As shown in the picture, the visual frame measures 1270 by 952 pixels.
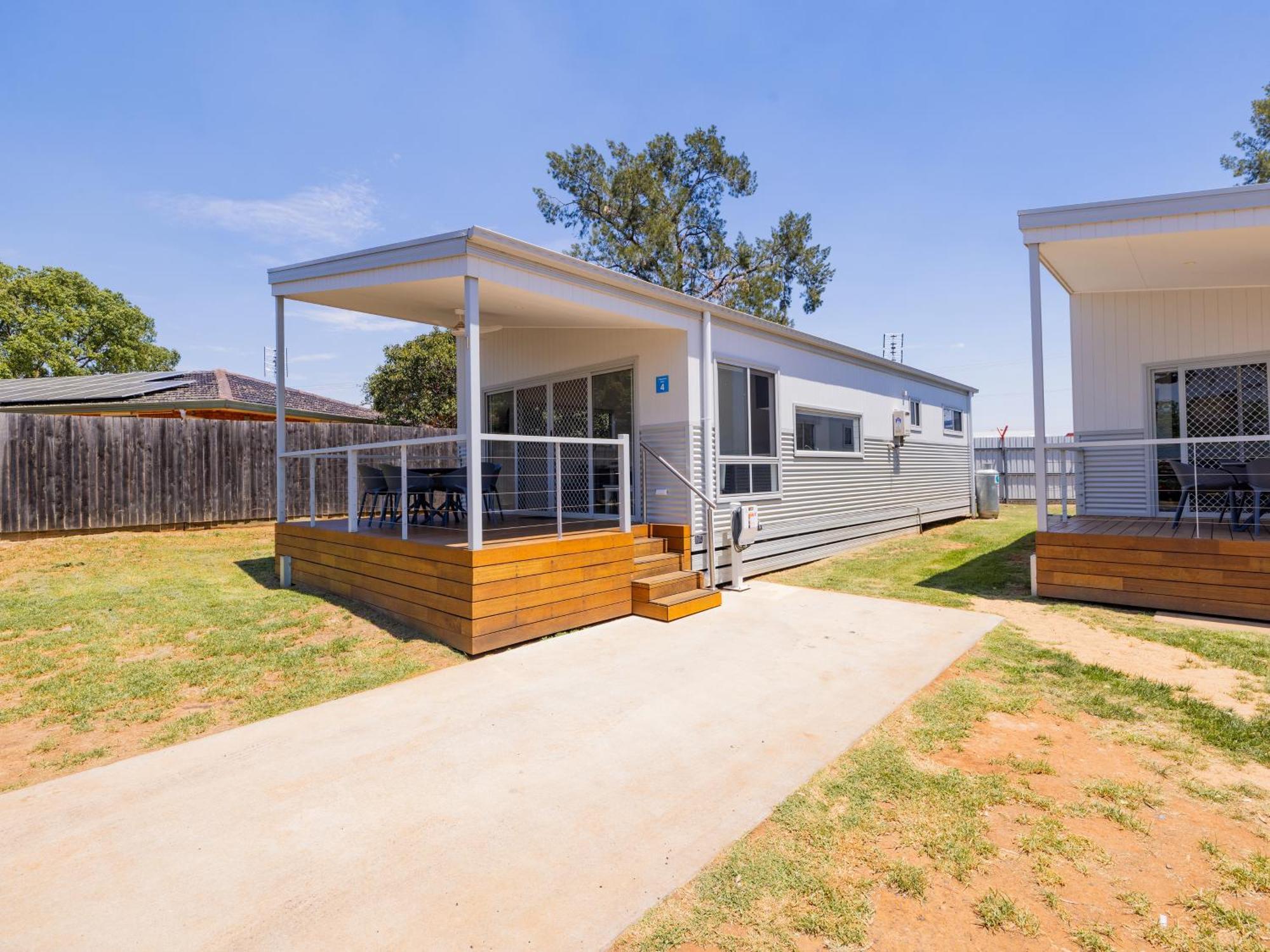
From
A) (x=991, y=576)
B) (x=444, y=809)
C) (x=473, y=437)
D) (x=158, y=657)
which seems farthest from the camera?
(x=991, y=576)

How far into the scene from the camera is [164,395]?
15.4m

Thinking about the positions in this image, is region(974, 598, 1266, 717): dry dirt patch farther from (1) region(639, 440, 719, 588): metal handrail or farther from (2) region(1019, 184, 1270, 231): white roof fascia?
(2) region(1019, 184, 1270, 231): white roof fascia

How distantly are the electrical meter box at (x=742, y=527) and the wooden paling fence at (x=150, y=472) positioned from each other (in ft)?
13.8

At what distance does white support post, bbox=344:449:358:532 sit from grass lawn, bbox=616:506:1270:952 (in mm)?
5051

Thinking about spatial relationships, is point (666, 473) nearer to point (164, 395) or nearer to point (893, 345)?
point (164, 395)

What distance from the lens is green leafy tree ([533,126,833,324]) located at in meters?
20.4

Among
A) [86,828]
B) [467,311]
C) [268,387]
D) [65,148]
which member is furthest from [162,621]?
[268,387]

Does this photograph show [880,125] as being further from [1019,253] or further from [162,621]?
[162,621]

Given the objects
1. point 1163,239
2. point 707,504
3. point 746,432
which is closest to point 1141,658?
point 707,504

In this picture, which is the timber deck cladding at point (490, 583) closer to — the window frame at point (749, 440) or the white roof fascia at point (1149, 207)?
the window frame at point (749, 440)

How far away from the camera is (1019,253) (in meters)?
6.72

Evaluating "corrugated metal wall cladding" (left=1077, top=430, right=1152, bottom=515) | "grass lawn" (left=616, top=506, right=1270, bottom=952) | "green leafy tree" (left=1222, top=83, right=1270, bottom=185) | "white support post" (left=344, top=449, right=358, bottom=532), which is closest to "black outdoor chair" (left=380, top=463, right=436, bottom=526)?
"white support post" (left=344, top=449, right=358, bottom=532)

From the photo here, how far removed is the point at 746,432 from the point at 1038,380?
10.8ft

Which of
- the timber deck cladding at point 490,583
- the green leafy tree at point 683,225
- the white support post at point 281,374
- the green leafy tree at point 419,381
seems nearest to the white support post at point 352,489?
the timber deck cladding at point 490,583
